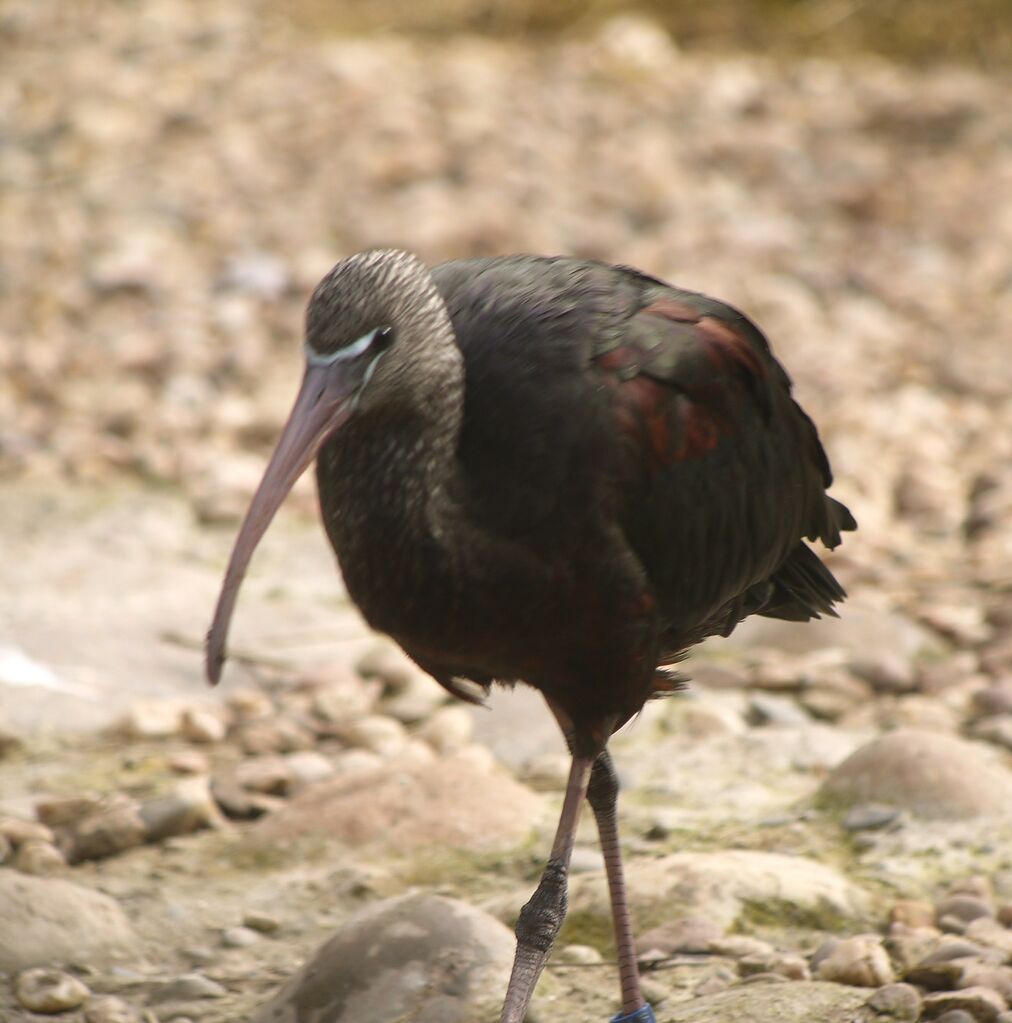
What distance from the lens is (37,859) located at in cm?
491

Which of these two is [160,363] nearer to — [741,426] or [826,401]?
[826,401]

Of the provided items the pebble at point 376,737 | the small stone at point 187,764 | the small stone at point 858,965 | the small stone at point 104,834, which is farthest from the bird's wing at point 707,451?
the small stone at point 187,764

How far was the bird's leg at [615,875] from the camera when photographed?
4.18 metres

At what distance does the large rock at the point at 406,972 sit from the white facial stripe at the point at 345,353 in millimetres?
1461

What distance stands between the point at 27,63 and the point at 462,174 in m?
3.67

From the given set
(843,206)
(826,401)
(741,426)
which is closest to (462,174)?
(843,206)

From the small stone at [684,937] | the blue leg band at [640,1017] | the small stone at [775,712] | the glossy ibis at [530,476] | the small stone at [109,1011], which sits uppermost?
the glossy ibis at [530,476]

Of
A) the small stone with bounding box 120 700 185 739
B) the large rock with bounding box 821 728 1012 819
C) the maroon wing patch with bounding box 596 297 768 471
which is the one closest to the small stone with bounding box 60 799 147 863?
the small stone with bounding box 120 700 185 739

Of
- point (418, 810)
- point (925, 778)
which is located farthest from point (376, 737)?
point (925, 778)

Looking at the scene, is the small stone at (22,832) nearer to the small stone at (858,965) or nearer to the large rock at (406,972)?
the large rock at (406,972)

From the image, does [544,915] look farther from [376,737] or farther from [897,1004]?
[376,737]

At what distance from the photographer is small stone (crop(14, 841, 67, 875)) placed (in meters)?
4.91

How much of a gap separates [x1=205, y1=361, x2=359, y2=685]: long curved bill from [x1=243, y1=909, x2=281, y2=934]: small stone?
138 cm

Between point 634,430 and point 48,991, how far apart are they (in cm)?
194
